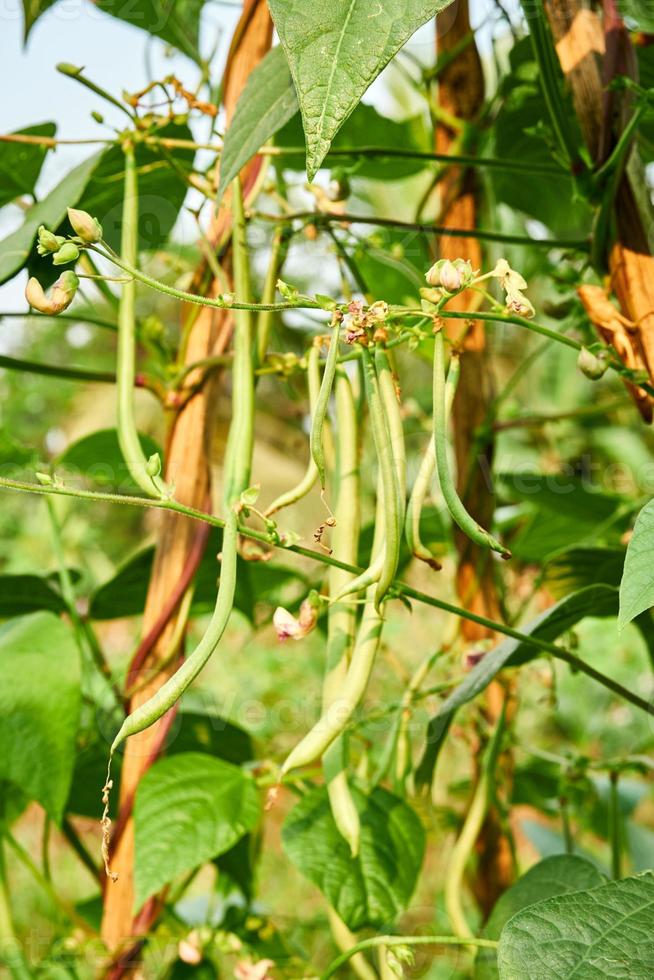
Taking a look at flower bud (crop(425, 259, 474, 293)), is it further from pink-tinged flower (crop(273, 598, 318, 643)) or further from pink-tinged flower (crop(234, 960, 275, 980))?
pink-tinged flower (crop(234, 960, 275, 980))

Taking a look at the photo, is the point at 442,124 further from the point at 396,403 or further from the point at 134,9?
the point at 396,403

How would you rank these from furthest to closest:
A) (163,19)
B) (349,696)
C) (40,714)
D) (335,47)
→ (163,19) → (40,714) → (349,696) → (335,47)

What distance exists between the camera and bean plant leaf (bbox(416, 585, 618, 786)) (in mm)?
424

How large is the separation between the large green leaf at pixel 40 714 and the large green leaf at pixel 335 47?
33 cm

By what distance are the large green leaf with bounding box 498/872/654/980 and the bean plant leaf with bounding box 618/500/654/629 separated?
112mm

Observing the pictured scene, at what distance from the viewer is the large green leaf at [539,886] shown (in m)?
0.47

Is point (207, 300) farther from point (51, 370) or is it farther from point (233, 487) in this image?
point (51, 370)

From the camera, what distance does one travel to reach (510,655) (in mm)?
437

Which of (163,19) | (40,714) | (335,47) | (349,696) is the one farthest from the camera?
(163,19)

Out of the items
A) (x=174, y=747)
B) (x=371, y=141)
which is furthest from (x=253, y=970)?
(x=371, y=141)

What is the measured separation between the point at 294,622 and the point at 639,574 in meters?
0.14

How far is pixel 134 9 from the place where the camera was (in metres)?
0.63

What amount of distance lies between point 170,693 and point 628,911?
0.62 ft

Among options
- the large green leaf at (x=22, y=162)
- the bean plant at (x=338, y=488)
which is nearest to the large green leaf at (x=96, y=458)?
the bean plant at (x=338, y=488)
